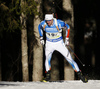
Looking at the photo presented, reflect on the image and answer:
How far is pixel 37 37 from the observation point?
55.6ft

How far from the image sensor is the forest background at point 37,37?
1659 cm

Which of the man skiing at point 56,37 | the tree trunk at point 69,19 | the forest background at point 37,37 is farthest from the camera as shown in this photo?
the tree trunk at point 69,19

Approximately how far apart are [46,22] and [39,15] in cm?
302

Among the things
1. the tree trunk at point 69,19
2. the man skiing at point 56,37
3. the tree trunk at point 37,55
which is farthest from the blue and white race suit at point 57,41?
the tree trunk at point 69,19

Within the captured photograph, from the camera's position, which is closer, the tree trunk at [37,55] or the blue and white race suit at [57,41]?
the blue and white race suit at [57,41]

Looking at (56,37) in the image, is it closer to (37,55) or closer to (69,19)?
(37,55)

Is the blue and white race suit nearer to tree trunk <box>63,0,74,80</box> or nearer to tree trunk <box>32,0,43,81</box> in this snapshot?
tree trunk <box>32,0,43,81</box>

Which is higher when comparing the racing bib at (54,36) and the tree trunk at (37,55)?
the racing bib at (54,36)

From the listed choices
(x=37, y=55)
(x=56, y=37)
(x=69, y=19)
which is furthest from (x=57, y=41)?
(x=69, y=19)

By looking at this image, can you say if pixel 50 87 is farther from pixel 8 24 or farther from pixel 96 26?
pixel 96 26

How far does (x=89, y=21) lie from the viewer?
20.0m

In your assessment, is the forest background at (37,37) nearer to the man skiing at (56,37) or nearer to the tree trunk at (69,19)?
the tree trunk at (69,19)

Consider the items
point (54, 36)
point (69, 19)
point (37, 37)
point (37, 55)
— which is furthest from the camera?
point (69, 19)

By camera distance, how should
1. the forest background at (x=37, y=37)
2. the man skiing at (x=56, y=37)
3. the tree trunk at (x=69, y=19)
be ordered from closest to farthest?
the man skiing at (x=56, y=37), the forest background at (x=37, y=37), the tree trunk at (x=69, y=19)
